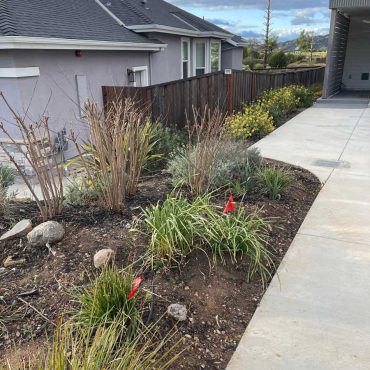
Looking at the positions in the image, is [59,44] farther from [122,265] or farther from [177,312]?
[177,312]

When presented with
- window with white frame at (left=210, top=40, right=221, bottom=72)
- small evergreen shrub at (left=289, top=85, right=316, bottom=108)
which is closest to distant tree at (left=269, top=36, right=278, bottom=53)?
window with white frame at (left=210, top=40, right=221, bottom=72)

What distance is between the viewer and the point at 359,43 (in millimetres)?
19047

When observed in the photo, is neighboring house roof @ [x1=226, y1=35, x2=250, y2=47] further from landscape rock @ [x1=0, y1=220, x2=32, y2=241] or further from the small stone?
the small stone

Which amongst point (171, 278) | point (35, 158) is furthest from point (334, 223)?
point (35, 158)

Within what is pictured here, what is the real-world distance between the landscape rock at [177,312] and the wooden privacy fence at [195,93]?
12.8 feet

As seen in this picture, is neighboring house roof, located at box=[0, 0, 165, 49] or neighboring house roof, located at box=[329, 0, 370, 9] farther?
neighboring house roof, located at box=[329, 0, 370, 9]

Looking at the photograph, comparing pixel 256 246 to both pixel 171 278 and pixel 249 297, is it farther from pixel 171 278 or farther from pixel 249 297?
pixel 171 278

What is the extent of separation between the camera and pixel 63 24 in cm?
940

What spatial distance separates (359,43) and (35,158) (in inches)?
779

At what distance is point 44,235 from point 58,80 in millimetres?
6235

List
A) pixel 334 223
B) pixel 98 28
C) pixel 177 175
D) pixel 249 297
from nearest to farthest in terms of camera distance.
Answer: pixel 249 297, pixel 334 223, pixel 177 175, pixel 98 28

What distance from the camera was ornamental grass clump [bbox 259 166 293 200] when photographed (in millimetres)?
4641

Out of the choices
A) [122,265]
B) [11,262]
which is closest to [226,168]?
[122,265]

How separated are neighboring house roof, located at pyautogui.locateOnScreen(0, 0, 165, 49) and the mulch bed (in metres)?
5.17
